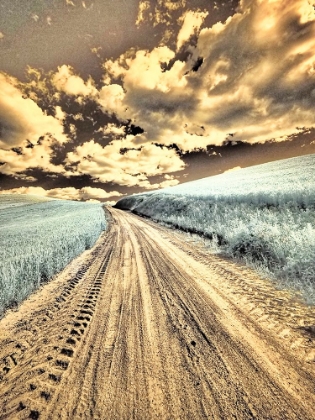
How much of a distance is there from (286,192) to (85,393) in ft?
42.6

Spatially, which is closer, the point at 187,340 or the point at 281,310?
the point at 187,340

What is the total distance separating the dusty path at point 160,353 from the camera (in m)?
2.66

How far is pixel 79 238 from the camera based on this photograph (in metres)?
12.1

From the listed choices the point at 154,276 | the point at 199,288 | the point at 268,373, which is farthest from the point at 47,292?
the point at 268,373

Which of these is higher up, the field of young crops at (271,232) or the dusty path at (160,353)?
the field of young crops at (271,232)

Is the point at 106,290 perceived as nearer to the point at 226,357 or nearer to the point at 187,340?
the point at 187,340

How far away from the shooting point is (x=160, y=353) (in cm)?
352

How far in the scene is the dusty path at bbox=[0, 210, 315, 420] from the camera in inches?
105

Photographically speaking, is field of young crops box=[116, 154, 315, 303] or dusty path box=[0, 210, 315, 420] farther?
field of young crops box=[116, 154, 315, 303]

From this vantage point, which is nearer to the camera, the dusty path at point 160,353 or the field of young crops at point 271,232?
the dusty path at point 160,353

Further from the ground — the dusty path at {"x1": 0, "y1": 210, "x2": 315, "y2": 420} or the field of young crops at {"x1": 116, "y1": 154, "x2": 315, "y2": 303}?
the field of young crops at {"x1": 116, "y1": 154, "x2": 315, "y2": 303}

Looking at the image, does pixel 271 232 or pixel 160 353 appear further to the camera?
pixel 271 232

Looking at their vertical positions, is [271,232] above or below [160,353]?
above

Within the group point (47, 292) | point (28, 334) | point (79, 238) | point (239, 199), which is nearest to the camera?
point (28, 334)
